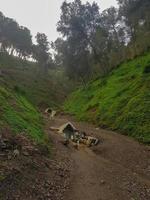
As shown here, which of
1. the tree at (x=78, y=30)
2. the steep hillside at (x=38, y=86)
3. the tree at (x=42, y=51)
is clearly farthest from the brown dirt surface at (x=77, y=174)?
the tree at (x=42, y=51)

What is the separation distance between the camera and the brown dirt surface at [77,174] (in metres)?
13.2

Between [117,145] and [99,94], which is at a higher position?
[99,94]

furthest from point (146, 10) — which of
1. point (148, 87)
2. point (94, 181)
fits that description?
point (94, 181)

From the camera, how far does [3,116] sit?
20.6 meters

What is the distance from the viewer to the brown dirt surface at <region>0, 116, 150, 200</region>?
43.2ft

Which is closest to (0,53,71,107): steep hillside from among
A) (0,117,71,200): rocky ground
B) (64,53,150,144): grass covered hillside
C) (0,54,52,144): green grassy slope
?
(0,54,52,144): green grassy slope

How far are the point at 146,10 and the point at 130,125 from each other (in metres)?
30.0

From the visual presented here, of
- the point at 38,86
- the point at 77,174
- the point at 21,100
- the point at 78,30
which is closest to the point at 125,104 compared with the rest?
the point at 21,100

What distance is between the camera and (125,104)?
101 feet

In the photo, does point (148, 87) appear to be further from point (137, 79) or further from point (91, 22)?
point (91, 22)

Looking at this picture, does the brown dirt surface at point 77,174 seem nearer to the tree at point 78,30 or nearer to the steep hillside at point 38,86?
the tree at point 78,30

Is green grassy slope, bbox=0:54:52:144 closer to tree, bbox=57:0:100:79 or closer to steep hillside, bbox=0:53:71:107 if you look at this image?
steep hillside, bbox=0:53:71:107

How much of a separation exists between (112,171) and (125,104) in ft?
45.9

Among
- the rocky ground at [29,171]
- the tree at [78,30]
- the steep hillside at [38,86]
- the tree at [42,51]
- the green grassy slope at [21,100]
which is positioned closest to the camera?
the rocky ground at [29,171]
